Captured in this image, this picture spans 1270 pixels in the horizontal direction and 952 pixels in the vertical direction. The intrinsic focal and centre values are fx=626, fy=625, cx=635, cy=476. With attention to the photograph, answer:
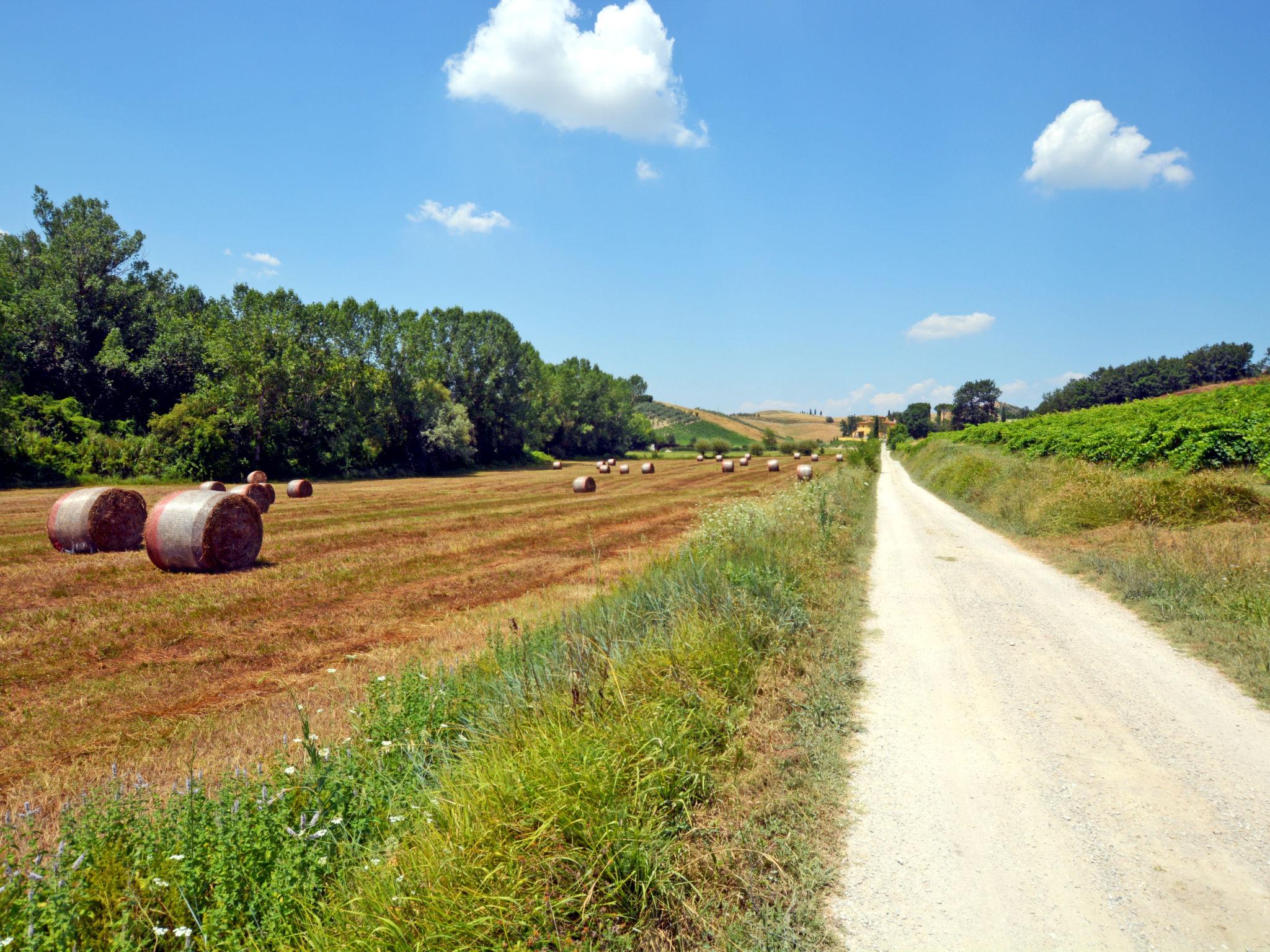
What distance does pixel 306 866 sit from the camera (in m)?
3.62

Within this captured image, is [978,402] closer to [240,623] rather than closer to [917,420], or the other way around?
[917,420]

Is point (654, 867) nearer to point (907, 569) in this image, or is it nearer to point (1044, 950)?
point (1044, 950)

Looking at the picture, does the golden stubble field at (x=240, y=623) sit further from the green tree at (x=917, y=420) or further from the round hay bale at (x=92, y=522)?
the green tree at (x=917, y=420)

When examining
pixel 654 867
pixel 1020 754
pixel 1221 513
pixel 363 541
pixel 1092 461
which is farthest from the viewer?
pixel 1092 461

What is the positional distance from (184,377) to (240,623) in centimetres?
4859

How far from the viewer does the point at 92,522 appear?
15.6m

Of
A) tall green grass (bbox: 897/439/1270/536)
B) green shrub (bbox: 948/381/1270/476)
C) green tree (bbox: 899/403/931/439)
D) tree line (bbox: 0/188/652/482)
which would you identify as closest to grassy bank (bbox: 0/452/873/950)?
tall green grass (bbox: 897/439/1270/536)

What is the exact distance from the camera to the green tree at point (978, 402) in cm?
14988

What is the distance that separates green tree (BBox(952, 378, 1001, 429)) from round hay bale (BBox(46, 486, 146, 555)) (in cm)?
16156

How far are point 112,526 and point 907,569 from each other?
64.0 feet

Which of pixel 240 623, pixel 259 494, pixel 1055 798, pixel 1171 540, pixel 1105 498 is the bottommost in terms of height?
pixel 240 623

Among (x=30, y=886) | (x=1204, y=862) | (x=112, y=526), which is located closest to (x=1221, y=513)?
(x=1204, y=862)

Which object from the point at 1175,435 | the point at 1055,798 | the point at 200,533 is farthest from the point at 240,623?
the point at 1175,435

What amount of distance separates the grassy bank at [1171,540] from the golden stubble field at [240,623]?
832 cm
